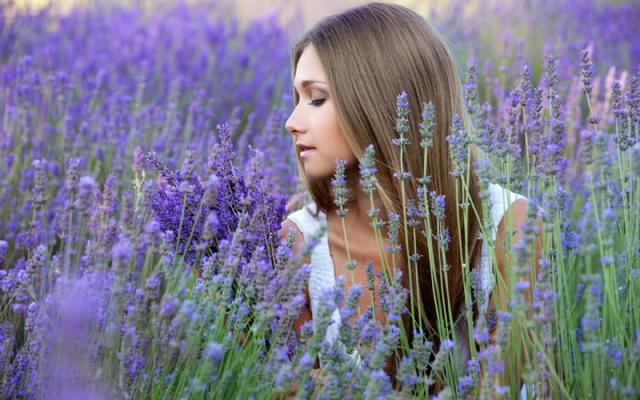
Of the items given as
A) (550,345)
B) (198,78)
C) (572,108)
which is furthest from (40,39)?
(550,345)

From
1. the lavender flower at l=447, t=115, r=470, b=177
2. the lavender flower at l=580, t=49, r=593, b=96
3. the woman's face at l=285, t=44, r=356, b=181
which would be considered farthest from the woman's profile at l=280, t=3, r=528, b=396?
the lavender flower at l=447, t=115, r=470, b=177

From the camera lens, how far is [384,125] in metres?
2.41

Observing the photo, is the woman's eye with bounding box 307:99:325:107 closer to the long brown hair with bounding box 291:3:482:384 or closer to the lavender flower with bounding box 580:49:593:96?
the long brown hair with bounding box 291:3:482:384

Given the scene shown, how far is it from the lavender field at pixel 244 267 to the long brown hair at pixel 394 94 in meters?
0.08

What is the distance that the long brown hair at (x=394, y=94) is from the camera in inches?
93.1

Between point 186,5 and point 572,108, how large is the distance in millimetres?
4424

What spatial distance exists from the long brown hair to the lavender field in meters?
0.08

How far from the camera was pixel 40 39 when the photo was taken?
16.9 ft

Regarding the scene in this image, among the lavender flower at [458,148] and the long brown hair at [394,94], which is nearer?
the lavender flower at [458,148]

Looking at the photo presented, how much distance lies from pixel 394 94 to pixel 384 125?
101 mm

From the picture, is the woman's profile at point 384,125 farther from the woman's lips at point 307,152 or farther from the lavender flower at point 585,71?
the lavender flower at point 585,71

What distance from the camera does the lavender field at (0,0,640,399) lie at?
4.94ft

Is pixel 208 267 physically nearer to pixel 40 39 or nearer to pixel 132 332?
pixel 132 332

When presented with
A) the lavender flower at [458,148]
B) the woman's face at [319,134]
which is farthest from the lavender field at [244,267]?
the woman's face at [319,134]
